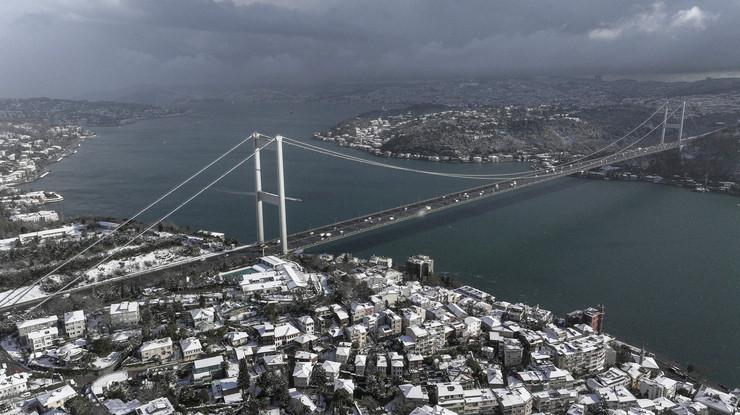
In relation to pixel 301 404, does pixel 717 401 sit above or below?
below

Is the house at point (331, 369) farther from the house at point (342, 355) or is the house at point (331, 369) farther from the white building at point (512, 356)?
the white building at point (512, 356)

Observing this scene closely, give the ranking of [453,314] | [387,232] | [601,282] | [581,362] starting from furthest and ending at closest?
[387,232], [601,282], [453,314], [581,362]

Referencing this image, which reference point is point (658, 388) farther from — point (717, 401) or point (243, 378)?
point (243, 378)

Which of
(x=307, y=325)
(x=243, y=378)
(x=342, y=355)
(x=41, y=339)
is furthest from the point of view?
(x=307, y=325)

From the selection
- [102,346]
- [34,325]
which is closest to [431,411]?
[102,346]

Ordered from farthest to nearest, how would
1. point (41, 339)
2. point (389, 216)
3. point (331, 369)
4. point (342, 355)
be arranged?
point (389, 216), point (41, 339), point (342, 355), point (331, 369)

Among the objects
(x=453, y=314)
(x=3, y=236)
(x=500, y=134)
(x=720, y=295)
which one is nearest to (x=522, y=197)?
(x=720, y=295)

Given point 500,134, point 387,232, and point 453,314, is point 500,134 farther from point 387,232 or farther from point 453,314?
point 453,314
